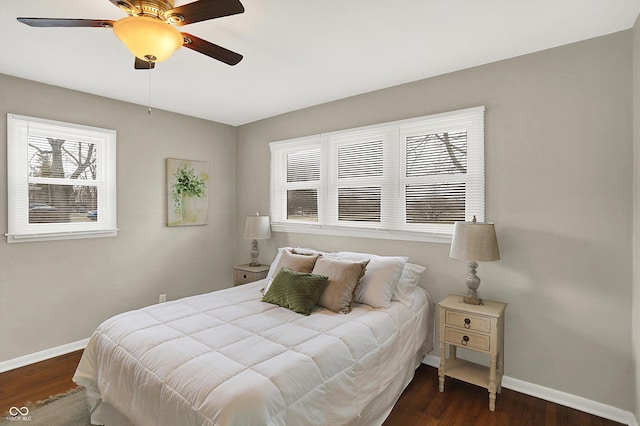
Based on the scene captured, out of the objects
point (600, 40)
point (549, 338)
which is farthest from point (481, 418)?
point (600, 40)

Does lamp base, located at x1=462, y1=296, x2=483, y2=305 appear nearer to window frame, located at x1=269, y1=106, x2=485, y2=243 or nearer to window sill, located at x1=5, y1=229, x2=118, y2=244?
window frame, located at x1=269, y1=106, x2=485, y2=243

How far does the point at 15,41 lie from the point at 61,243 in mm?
1846

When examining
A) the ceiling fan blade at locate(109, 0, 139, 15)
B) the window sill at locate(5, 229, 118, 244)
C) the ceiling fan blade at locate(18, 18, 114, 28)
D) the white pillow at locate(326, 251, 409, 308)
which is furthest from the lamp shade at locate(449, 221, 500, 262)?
the window sill at locate(5, 229, 118, 244)

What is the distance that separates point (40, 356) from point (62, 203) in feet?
4.87

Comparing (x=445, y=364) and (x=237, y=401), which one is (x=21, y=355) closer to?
(x=237, y=401)

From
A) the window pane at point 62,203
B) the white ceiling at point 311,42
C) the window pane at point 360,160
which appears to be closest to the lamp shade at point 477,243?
the window pane at point 360,160

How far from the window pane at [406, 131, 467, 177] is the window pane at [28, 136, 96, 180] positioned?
3.36m

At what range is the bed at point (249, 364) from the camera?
1.54m

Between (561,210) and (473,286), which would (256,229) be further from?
(561,210)

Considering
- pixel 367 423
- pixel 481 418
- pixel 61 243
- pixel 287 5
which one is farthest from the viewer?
pixel 61 243

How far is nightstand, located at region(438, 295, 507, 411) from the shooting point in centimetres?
240

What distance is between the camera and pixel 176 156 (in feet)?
13.8

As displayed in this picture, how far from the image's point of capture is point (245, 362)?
1736 millimetres

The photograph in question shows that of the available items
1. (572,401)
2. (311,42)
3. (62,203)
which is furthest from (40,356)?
(572,401)
